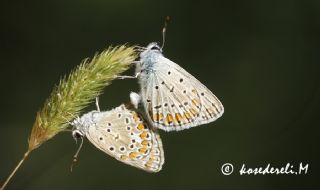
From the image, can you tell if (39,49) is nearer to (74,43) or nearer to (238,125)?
(74,43)

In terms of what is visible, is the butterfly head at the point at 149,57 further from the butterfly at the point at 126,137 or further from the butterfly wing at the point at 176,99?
the butterfly at the point at 126,137

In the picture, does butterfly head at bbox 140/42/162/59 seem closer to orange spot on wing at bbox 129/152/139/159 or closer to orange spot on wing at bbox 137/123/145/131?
orange spot on wing at bbox 137/123/145/131

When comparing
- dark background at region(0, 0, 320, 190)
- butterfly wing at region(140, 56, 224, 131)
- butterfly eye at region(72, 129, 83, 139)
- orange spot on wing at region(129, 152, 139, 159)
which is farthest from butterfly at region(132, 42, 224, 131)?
dark background at region(0, 0, 320, 190)

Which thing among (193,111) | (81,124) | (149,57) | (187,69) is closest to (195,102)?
(193,111)

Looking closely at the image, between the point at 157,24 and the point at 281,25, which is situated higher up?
the point at 157,24

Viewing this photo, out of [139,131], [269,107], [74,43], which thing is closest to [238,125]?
[269,107]

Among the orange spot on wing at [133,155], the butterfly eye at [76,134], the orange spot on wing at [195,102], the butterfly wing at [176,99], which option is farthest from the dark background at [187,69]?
the butterfly eye at [76,134]

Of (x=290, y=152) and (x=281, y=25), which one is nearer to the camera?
(x=290, y=152)
